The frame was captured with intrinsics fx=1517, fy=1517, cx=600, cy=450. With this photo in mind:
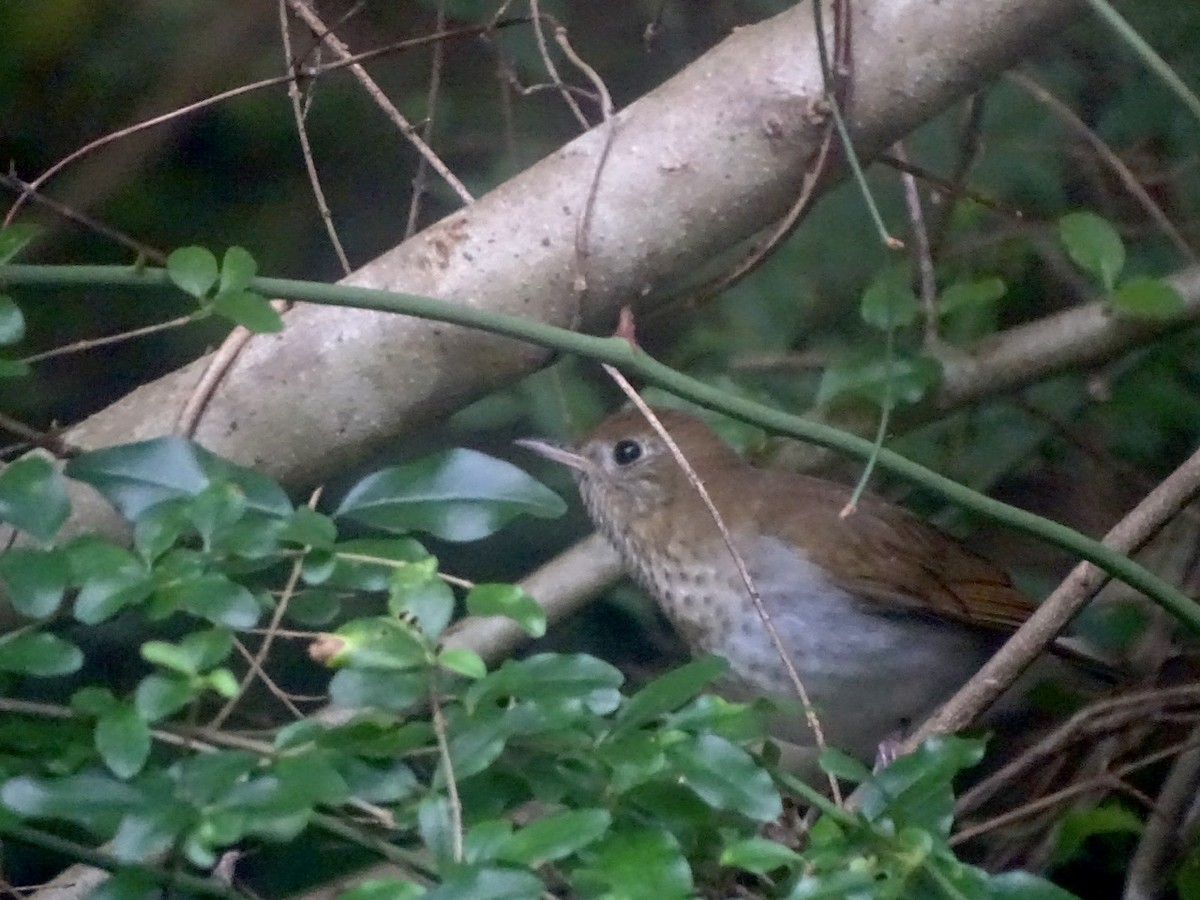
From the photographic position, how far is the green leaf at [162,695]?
854 mm

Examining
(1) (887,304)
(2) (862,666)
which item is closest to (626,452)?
(2) (862,666)

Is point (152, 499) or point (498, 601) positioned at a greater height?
point (152, 499)

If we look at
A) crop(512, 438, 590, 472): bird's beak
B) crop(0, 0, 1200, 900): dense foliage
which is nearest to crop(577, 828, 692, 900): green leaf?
crop(0, 0, 1200, 900): dense foliage

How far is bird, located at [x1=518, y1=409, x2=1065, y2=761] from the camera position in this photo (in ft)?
6.32

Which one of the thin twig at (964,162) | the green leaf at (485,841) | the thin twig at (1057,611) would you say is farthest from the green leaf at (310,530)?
the thin twig at (964,162)

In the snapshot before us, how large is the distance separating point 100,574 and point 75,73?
53.6 inches

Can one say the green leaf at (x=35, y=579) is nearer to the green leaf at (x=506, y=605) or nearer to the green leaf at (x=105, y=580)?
the green leaf at (x=105, y=580)

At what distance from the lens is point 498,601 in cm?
92

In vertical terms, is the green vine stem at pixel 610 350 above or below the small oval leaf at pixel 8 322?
below

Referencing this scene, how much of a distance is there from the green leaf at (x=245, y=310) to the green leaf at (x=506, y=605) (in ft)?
1.02

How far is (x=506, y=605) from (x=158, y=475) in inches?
10.7

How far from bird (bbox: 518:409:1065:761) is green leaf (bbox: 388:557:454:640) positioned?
39.5 inches

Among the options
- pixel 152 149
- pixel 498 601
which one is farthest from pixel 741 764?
pixel 152 149

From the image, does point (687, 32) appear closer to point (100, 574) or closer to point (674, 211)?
point (674, 211)
